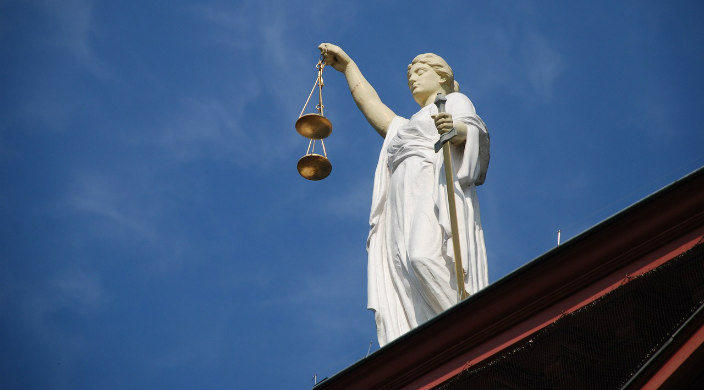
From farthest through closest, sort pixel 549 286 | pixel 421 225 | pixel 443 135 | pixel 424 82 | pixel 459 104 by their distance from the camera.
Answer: pixel 424 82, pixel 459 104, pixel 421 225, pixel 443 135, pixel 549 286

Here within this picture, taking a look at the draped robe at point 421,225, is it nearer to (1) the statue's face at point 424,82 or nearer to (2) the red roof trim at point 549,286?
(1) the statue's face at point 424,82

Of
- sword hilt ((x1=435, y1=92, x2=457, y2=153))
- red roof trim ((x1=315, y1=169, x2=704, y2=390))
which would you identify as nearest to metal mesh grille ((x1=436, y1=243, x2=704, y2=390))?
red roof trim ((x1=315, y1=169, x2=704, y2=390))

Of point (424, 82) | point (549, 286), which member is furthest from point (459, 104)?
point (549, 286)

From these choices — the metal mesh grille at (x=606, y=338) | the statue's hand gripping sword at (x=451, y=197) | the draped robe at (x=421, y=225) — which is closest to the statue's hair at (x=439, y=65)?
the draped robe at (x=421, y=225)

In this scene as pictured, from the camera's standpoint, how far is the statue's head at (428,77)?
48.9 feet

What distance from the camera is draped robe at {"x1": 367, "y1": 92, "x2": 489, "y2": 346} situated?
1282 cm

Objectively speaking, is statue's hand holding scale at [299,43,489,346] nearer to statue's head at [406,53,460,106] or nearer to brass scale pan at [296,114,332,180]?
statue's head at [406,53,460,106]

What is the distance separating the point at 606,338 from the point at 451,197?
332cm

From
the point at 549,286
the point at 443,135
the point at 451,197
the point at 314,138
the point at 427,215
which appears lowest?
the point at 549,286

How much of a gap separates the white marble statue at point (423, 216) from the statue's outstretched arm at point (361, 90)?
0.60 metres

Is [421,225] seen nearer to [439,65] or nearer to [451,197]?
[451,197]

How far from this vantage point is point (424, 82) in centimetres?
1492

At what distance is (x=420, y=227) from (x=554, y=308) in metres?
3.65

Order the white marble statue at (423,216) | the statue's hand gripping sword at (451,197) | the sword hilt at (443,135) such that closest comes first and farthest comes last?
1. the statue's hand gripping sword at (451,197)
2. the sword hilt at (443,135)
3. the white marble statue at (423,216)
